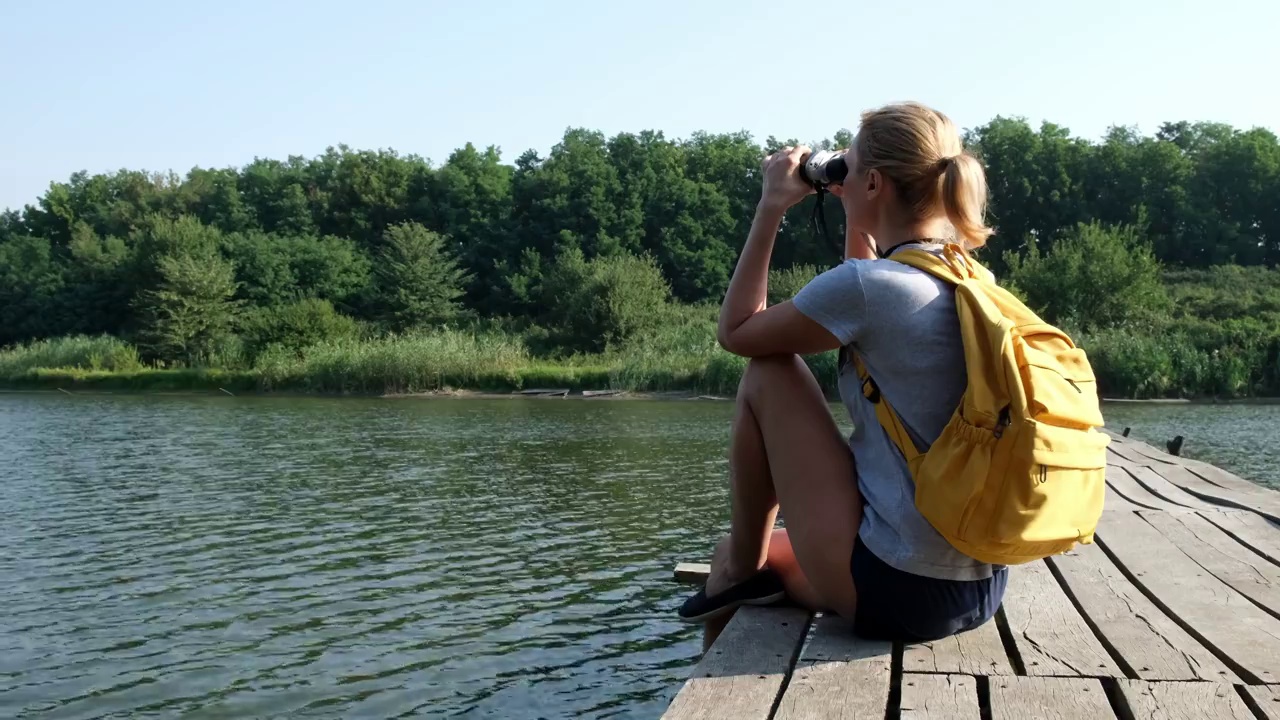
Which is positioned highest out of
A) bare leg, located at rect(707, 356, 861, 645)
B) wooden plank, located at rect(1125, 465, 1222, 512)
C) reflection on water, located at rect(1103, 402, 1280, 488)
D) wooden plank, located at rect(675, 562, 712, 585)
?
bare leg, located at rect(707, 356, 861, 645)

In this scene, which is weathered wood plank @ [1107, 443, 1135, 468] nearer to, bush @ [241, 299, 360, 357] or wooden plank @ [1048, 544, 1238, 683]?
wooden plank @ [1048, 544, 1238, 683]

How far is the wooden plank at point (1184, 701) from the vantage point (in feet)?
7.30

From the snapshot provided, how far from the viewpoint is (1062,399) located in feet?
7.72

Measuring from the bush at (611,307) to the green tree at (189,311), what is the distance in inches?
532

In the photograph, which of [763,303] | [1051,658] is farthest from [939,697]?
[763,303]

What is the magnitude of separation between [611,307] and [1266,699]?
39640mm

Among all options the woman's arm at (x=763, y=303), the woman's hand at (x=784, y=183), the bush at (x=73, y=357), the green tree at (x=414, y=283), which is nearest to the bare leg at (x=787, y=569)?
the woman's arm at (x=763, y=303)

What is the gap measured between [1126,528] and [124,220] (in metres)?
66.3

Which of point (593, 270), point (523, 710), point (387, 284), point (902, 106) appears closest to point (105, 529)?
point (523, 710)

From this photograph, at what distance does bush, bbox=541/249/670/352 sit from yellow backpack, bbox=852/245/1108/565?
128 feet

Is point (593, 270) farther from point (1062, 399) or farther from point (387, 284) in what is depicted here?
point (1062, 399)

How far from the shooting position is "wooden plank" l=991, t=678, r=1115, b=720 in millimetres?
2240

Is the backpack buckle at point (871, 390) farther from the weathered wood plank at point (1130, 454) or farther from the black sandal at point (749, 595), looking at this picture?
the weathered wood plank at point (1130, 454)

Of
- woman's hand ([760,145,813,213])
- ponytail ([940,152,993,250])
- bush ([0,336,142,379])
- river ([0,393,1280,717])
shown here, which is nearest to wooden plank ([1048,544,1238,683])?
ponytail ([940,152,993,250])
